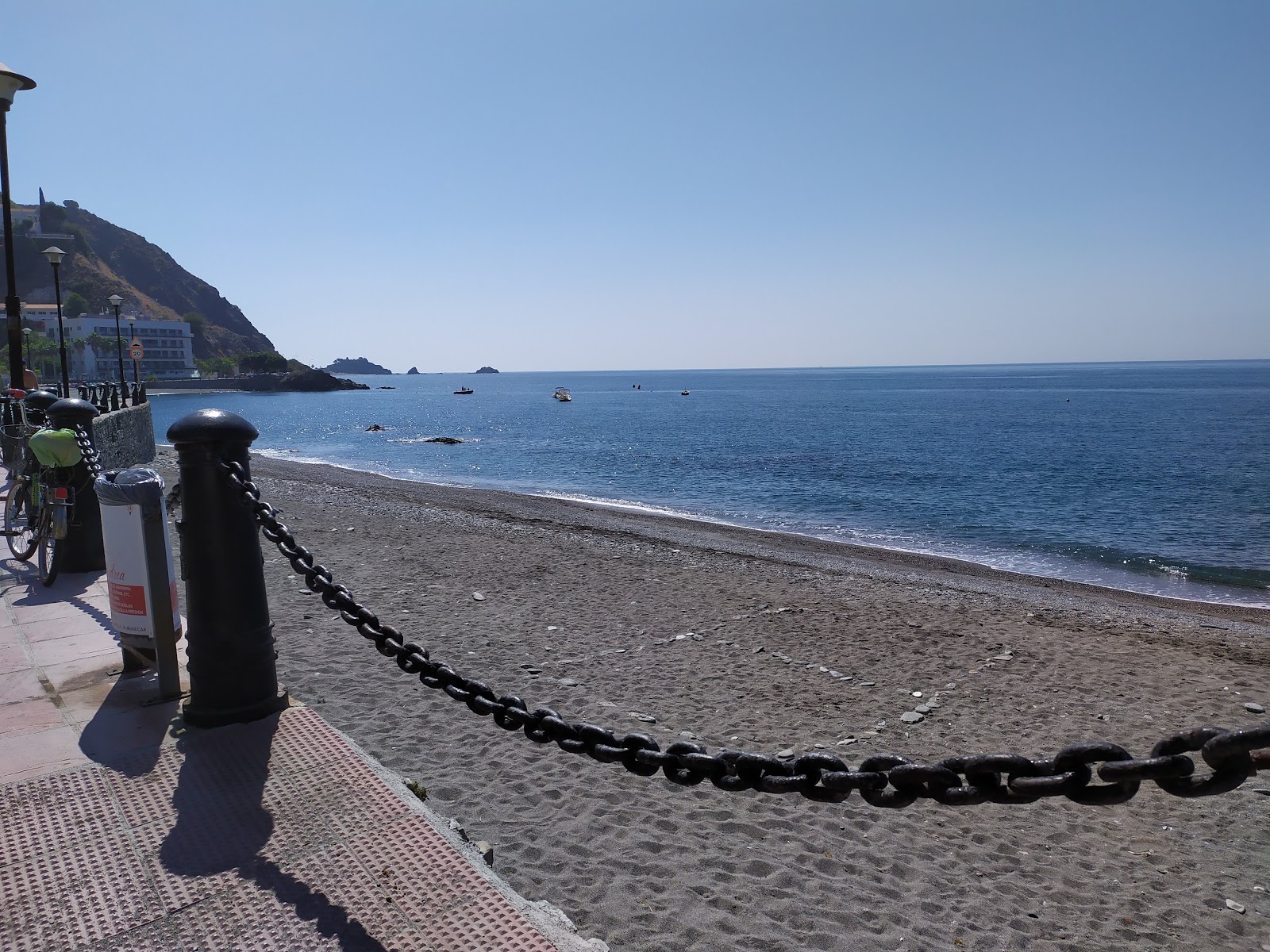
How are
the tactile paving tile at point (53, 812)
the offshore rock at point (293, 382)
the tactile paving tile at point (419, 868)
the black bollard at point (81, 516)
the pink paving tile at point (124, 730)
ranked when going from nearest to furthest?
1. the tactile paving tile at point (419, 868)
2. the tactile paving tile at point (53, 812)
3. the pink paving tile at point (124, 730)
4. the black bollard at point (81, 516)
5. the offshore rock at point (293, 382)

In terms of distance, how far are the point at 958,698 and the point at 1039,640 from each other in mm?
3206

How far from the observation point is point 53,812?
10.7 feet

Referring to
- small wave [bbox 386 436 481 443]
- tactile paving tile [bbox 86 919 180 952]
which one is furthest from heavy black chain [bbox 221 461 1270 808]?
small wave [bbox 386 436 481 443]

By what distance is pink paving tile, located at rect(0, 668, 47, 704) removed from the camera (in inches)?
175

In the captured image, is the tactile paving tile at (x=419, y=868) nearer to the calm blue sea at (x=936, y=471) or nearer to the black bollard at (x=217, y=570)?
the black bollard at (x=217, y=570)

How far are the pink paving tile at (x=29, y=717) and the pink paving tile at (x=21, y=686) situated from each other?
0.07m

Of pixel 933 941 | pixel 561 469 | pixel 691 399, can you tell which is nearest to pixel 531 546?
pixel 933 941

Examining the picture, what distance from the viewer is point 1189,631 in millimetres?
11758

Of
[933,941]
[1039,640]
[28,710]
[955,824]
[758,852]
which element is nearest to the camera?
[933,941]

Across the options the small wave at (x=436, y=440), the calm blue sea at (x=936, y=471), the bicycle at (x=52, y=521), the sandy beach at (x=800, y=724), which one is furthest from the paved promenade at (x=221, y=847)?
the small wave at (x=436, y=440)

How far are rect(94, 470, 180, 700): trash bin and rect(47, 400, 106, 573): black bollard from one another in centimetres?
311

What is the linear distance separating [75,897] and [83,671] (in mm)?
2477

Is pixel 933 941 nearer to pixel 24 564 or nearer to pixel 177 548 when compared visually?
pixel 24 564

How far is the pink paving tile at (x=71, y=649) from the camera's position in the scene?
5.04 meters
